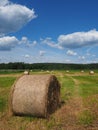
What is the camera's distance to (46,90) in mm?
12875

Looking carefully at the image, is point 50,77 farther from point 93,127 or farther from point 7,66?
point 7,66

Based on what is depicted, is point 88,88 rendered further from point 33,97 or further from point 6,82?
point 6,82

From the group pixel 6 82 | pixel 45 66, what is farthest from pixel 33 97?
pixel 45 66

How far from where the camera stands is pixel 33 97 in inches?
497

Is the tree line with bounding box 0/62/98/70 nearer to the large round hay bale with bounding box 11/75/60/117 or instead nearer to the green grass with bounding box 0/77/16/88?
the green grass with bounding box 0/77/16/88

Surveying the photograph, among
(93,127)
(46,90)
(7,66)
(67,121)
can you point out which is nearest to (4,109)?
(46,90)

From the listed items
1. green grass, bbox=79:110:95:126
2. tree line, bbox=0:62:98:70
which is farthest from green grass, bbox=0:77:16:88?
tree line, bbox=0:62:98:70

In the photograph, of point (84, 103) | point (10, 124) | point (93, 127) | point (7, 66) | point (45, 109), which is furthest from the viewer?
point (7, 66)

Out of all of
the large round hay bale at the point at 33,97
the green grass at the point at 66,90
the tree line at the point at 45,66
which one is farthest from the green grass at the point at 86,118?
the tree line at the point at 45,66

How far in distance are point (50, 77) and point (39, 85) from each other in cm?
103

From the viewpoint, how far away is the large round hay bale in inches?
491

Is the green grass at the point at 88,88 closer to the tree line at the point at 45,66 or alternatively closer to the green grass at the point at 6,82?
the green grass at the point at 6,82

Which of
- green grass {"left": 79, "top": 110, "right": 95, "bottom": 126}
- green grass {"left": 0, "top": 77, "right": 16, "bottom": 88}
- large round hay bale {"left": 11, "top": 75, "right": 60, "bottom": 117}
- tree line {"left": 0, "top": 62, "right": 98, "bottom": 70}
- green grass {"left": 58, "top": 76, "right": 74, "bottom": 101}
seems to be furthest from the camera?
tree line {"left": 0, "top": 62, "right": 98, "bottom": 70}

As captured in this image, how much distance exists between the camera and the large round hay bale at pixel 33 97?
12.5 m
